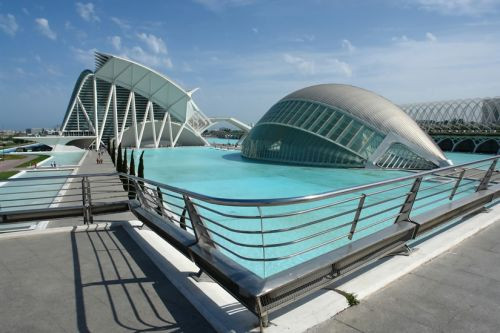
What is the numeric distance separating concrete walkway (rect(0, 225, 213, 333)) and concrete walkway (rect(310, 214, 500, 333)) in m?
1.32

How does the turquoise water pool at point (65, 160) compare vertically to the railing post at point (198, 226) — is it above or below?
below

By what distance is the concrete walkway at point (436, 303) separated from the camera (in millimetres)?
2725

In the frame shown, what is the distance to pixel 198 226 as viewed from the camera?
370 centimetres

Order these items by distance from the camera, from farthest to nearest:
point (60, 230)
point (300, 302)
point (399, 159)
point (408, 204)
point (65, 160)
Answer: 1. point (65, 160)
2. point (399, 159)
3. point (60, 230)
4. point (408, 204)
5. point (300, 302)

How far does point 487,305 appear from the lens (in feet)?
9.93

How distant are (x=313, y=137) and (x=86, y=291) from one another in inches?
1116

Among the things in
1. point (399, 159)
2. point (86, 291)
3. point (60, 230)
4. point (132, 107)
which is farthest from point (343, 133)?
point (132, 107)

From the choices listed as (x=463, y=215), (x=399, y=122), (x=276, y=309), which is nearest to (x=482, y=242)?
(x=463, y=215)

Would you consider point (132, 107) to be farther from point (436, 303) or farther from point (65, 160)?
point (436, 303)

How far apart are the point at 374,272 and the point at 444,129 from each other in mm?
78481

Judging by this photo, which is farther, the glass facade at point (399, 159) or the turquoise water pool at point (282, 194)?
the glass facade at point (399, 159)

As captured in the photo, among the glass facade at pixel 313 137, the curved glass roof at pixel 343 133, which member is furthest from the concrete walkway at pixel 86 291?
the curved glass roof at pixel 343 133

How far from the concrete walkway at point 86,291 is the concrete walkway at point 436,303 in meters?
1.32

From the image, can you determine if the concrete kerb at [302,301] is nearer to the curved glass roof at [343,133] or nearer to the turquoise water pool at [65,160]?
the curved glass roof at [343,133]
